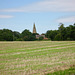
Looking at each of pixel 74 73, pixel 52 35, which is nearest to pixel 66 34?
pixel 52 35

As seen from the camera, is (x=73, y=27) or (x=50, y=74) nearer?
(x=50, y=74)

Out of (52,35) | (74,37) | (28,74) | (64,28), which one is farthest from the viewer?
(52,35)

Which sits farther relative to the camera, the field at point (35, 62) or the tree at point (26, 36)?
the tree at point (26, 36)

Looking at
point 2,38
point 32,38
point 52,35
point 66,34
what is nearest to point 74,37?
point 66,34

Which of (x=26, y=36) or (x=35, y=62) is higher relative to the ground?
(x=26, y=36)

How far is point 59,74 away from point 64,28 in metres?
90.2

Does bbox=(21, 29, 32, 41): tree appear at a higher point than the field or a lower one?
higher

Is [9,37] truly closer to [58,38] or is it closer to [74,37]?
[58,38]

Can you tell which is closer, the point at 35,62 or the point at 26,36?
the point at 35,62

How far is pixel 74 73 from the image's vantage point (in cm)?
974

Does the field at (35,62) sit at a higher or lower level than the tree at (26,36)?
lower

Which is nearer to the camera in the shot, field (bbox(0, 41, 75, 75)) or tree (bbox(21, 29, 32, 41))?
field (bbox(0, 41, 75, 75))

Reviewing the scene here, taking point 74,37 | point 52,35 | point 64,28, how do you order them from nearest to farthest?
point 74,37 < point 64,28 < point 52,35

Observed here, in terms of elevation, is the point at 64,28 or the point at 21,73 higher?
the point at 64,28
